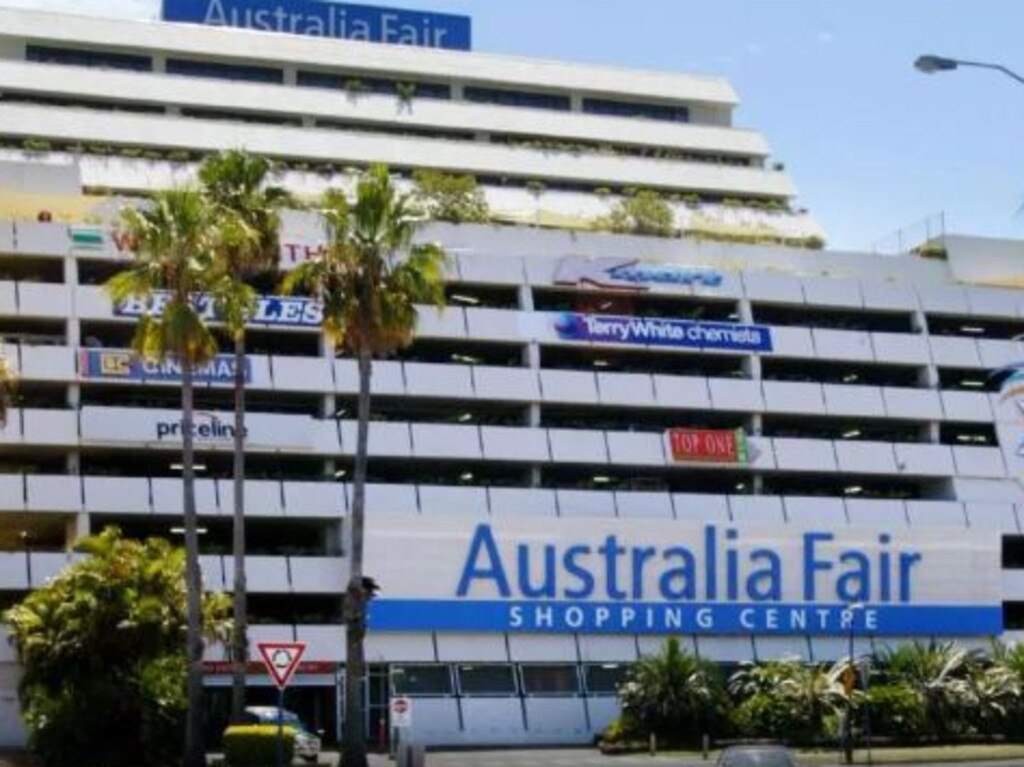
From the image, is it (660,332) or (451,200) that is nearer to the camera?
(660,332)

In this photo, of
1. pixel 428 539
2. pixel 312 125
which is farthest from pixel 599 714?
pixel 312 125

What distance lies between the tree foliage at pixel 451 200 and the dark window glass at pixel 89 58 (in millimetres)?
18997

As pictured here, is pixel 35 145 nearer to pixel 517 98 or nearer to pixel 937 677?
pixel 517 98

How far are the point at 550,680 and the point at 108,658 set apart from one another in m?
20.6

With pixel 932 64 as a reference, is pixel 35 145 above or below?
above

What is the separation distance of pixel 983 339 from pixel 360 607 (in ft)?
130

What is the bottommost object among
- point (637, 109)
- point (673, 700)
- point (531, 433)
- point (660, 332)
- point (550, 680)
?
point (673, 700)

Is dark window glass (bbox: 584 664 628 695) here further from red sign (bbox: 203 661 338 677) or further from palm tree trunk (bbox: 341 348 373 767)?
palm tree trunk (bbox: 341 348 373 767)

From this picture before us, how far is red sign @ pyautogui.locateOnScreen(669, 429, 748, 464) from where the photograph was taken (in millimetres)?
74000

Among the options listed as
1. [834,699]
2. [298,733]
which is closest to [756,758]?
[298,733]

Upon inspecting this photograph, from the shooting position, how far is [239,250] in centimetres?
5241

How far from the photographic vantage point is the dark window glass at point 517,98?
9581cm

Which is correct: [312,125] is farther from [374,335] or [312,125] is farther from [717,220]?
[374,335]

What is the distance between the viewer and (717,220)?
284 feet
